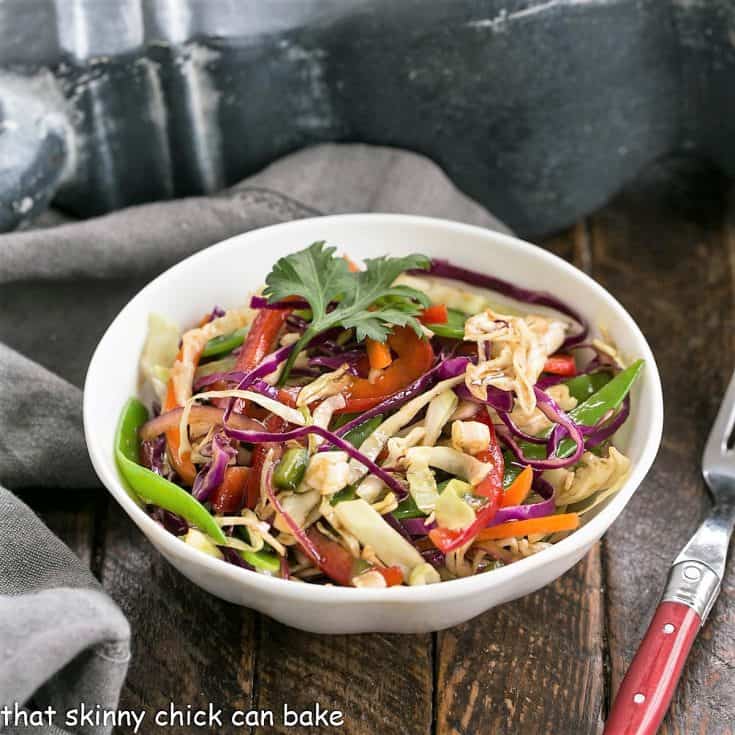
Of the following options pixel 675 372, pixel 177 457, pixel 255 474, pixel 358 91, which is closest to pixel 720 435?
pixel 675 372

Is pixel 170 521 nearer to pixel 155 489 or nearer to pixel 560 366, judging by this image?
pixel 155 489

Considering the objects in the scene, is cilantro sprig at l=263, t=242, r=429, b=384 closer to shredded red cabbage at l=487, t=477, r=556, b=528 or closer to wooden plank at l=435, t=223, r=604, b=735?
shredded red cabbage at l=487, t=477, r=556, b=528

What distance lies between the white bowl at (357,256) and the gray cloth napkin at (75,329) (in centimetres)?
23

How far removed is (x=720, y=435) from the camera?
2.74m

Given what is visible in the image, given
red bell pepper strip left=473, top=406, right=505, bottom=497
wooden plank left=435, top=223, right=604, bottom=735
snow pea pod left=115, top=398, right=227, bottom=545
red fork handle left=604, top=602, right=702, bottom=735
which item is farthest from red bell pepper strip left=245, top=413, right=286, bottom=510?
red fork handle left=604, top=602, right=702, bottom=735

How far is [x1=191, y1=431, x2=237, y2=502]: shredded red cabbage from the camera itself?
218cm

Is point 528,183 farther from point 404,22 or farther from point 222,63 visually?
point 222,63

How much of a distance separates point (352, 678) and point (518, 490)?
0.56 metres

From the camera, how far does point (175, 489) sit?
6.99 ft

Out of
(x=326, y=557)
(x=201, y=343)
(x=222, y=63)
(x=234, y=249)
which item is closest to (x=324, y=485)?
(x=326, y=557)

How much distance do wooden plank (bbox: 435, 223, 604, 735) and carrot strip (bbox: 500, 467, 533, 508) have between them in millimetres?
364

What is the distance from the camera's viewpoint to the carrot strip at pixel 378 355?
2.36m

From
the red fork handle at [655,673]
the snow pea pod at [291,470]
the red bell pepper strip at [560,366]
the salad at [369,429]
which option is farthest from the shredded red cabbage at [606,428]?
the snow pea pod at [291,470]

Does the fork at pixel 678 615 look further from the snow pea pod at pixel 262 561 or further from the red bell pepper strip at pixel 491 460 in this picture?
the snow pea pod at pixel 262 561
